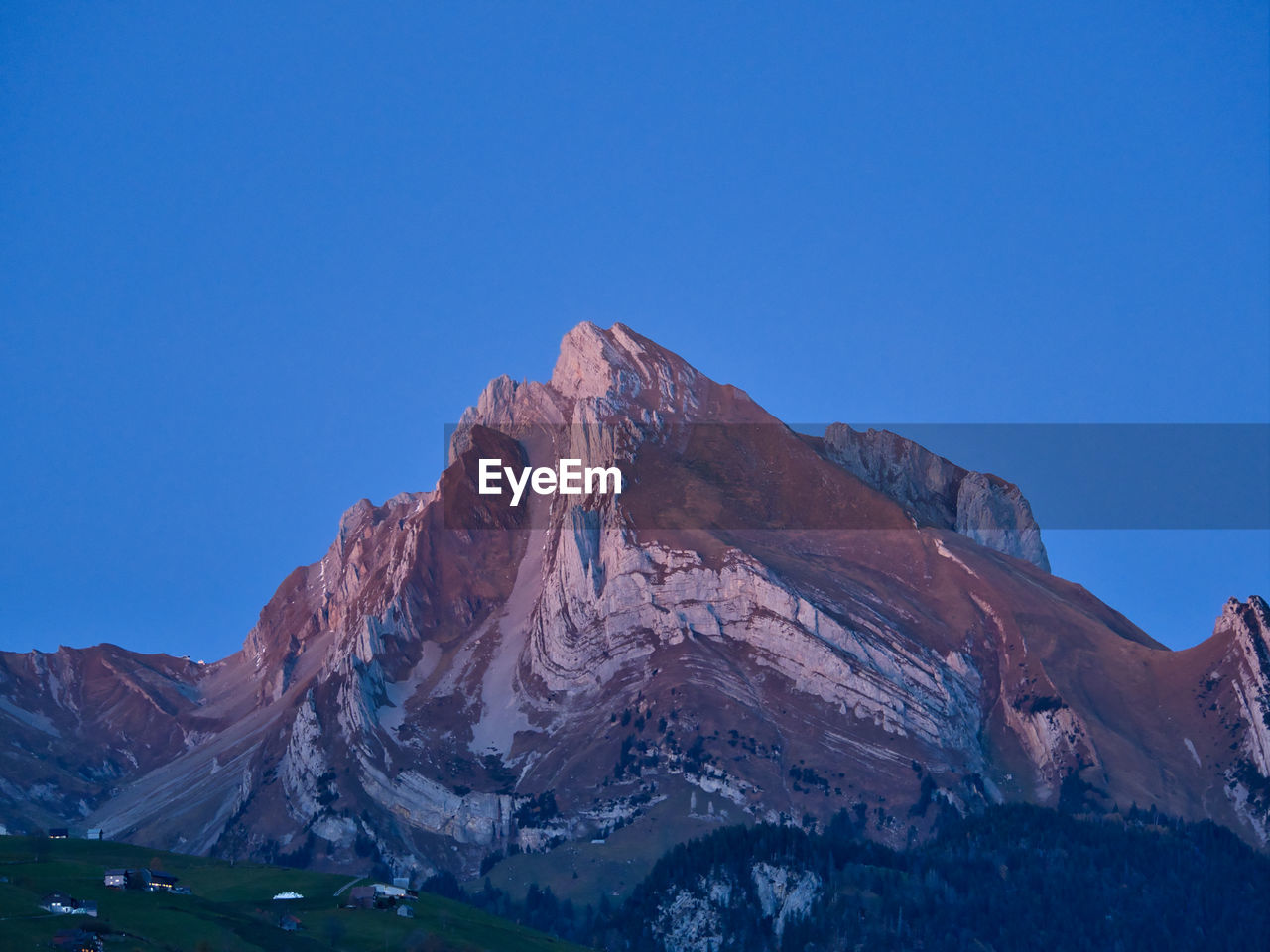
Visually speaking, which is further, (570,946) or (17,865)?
(570,946)

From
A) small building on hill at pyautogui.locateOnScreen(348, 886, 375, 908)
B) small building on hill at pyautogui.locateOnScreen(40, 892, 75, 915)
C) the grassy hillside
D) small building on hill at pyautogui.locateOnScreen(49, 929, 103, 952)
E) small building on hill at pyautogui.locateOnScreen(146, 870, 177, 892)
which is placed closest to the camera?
small building on hill at pyautogui.locateOnScreen(49, 929, 103, 952)

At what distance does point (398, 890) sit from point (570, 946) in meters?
20.1

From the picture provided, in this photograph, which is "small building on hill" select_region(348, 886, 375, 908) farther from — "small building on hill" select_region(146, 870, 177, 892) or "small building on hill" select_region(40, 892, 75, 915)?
"small building on hill" select_region(40, 892, 75, 915)

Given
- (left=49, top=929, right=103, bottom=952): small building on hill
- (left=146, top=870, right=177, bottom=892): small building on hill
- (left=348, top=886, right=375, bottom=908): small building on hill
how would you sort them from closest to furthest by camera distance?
Result: (left=49, top=929, right=103, bottom=952): small building on hill < (left=146, top=870, right=177, bottom=892): small building on hill < (left=348, top=886, right=375, bottom=908): small building on hill

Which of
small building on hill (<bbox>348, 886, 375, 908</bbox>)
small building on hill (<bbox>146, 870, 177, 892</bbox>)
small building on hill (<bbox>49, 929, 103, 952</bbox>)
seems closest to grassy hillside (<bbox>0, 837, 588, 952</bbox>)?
small building on hill (<bbox>49, 929, 103, 952</bbox>)

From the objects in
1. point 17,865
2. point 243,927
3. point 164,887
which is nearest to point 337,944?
point 243,927

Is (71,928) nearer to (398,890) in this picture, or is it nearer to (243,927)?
(243,927)

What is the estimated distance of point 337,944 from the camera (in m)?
163

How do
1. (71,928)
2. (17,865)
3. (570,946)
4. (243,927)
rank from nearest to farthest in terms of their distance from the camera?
(71,928) → (243,927) → (17,865) → (570,946)

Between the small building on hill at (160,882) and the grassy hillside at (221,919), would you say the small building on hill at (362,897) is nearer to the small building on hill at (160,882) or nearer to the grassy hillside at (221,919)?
the grassy hillside at (221,919)

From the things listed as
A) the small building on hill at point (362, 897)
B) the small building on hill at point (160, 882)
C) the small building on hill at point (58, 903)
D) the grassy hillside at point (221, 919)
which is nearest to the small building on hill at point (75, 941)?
the grassy hillside at point (221, 919)

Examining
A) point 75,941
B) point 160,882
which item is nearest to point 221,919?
point 160,882

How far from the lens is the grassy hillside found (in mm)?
147125

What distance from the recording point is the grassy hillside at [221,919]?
483ft
